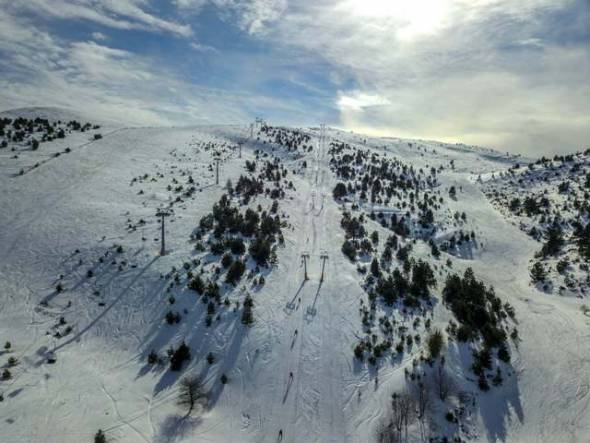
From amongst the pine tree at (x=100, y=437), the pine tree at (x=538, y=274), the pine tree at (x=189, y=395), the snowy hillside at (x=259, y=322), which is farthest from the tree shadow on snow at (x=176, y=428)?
the pine tree at (x=538, y=274)

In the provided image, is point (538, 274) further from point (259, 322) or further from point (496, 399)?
point (259, 322)

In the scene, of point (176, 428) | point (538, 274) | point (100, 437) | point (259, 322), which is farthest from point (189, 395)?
point (538, 274)

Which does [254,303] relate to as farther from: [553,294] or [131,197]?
[553,294]

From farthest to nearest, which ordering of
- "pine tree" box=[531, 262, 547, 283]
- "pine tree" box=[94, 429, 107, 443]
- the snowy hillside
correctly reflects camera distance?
"pine tree" box=[531, 262, 547, 283]
the snowy hillside
"pine tree" box=[94, 429, 107, 443]

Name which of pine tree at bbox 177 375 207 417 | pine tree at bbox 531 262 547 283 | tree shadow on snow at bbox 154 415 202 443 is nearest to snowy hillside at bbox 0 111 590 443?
tree shadow on snow at bbox 154 415 202 443

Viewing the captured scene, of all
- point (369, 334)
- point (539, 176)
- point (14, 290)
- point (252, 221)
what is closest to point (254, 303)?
point (369, 334)

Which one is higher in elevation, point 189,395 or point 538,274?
point 538,274

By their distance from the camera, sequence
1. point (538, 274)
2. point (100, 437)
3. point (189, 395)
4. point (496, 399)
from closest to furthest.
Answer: point (100, 437)
point (189, 395)
point (496, 399)
point (538, 274)

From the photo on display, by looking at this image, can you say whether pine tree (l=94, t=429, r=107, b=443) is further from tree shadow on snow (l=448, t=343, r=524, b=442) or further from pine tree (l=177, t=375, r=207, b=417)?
tree shadow on snow (l=448, t=343, r=524, b=442)

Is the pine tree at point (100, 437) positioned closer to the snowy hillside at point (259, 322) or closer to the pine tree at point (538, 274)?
the snowy hillside at point (259, 322)
